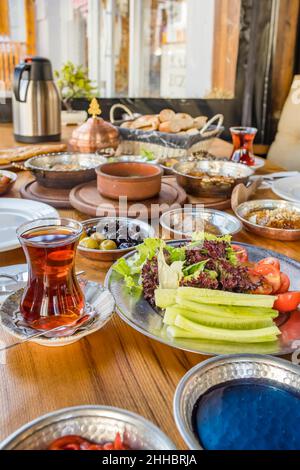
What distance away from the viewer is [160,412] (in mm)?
631

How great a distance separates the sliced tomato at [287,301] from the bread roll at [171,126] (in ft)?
4.81

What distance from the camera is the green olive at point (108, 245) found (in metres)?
1.07

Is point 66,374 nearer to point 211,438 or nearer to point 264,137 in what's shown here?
point 211,438

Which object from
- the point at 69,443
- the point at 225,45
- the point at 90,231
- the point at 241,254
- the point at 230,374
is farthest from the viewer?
the point at 225,45

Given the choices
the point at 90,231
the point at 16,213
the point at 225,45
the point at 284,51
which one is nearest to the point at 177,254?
the point at 90,231

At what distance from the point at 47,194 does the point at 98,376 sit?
96 cm

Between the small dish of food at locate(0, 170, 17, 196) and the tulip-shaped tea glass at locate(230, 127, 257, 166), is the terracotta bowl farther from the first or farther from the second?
the tulip-shaped tea glass at locate(230, 127, 257, 166)

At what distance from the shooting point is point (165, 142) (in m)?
2.00

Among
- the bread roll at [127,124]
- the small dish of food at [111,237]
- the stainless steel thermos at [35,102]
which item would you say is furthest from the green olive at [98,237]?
the stainless steel thermos at [35,102]

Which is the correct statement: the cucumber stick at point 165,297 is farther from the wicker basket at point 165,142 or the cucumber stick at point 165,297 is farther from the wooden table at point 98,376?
the wicker basket at point 165,142

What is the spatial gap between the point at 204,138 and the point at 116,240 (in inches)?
41.6

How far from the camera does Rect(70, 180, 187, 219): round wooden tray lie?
1326 mm

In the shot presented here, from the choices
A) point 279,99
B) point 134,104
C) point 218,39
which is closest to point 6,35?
point 134,104

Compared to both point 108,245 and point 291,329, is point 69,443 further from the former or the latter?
point 108,245
